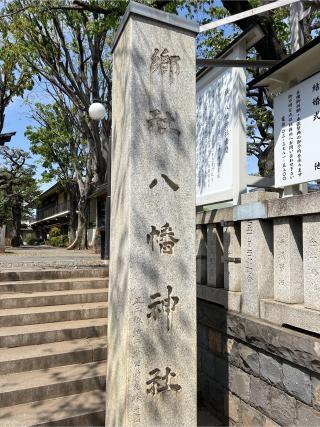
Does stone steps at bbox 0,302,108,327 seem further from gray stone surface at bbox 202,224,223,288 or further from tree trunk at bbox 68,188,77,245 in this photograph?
tree trunk at bbox 68,188,77,245

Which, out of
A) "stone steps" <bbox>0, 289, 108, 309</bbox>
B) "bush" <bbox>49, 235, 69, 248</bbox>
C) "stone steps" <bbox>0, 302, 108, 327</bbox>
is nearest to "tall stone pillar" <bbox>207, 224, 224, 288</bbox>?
"stone steps" <bbox>0, 302, 108, 327</bbox>

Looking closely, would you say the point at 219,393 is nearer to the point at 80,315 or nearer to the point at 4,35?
the point at 80,315

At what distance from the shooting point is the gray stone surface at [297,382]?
295cm

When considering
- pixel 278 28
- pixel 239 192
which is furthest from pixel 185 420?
pixel 278 28

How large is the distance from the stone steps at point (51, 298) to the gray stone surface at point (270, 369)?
3439 millimetres

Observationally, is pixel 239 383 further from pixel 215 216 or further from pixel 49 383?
pixel 49 383

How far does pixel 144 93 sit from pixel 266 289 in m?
2.29

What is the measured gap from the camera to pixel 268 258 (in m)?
3.60

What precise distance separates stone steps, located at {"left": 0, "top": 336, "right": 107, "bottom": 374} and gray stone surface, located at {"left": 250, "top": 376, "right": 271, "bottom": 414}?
2.11 meters

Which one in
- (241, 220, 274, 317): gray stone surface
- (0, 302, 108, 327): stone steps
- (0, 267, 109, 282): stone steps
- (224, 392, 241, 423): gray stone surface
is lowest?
(224, 392, 241, 423): gray stone surface

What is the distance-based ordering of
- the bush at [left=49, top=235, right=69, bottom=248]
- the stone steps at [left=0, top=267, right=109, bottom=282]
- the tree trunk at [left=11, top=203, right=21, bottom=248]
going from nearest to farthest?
the stone steps at [left=0, top=267, right=109, bottom=282]
the bush at [left=49, top=235, right=69, bottom=248]
the tree trunk at [left=11, top=203, right=21, bottom=248]

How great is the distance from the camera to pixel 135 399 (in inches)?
119

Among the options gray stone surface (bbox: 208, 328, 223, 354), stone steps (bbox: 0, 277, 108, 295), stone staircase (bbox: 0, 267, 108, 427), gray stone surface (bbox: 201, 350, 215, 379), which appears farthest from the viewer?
stone steps (bbox: 0, 277, 108, 295)

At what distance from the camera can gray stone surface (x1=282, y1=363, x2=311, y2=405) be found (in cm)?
295
